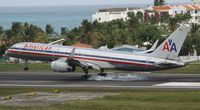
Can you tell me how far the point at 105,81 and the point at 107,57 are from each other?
441 cm

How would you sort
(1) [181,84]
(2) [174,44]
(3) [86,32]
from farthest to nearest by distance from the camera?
(3) [86,32] → (2) [174,44] → (1) [181,84]

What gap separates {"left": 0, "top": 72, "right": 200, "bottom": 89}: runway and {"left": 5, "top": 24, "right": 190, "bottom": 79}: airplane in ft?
4.98

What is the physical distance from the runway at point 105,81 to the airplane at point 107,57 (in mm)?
1519

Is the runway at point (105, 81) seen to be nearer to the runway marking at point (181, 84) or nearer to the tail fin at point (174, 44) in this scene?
the runway marking at point (181, 84)

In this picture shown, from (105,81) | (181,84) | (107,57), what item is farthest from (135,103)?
(107,57)

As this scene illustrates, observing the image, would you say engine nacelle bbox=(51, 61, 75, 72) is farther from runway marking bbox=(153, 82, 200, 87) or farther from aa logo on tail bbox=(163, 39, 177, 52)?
runway marking bbox=(153, 82, 200, 87)

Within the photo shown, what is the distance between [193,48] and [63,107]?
105081 mm

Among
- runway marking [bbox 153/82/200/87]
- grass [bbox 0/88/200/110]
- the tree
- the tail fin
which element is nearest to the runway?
runway marking [bbox 153/82/200/87]

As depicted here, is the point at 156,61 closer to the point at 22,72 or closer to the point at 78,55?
the point at 78,55

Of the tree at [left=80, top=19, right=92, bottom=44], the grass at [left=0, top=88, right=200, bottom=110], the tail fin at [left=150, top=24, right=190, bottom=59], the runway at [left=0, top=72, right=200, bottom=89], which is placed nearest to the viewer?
the grass at [left=0, top=88, right=200, bottom=110]

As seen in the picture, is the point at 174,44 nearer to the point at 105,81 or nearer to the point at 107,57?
the point at 107,57

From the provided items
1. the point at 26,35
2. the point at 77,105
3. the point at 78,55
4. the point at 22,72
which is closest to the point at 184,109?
the point at 77,105

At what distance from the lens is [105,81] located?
68.5 meters

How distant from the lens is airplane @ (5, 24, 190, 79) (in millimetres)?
68188
